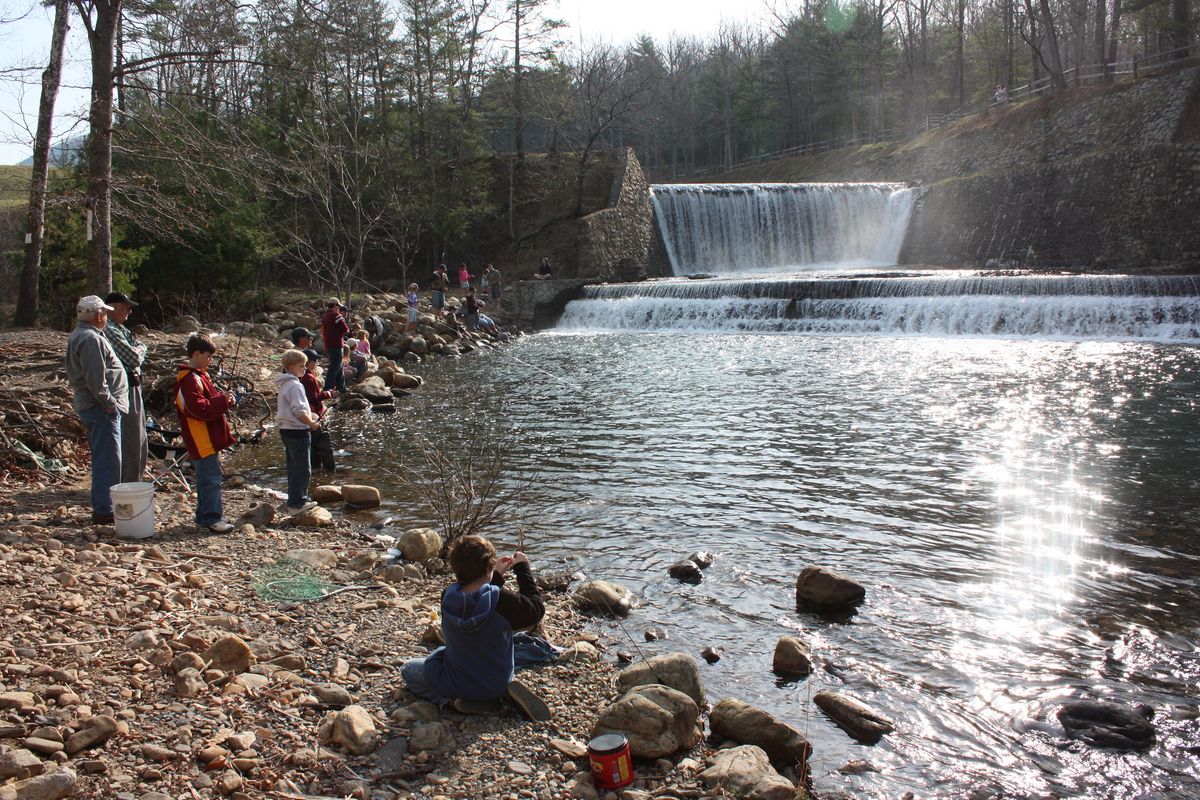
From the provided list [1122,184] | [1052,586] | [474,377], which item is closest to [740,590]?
[1052,586]

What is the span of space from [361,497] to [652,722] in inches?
205

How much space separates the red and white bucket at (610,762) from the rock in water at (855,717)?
4.39 ft

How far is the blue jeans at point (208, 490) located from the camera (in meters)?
6.64

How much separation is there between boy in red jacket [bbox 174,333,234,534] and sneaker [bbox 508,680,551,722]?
3560mm

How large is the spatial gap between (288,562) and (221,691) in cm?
232

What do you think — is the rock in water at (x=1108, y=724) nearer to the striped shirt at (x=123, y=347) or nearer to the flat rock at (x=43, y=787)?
the flat rock at (x=43, y=787)

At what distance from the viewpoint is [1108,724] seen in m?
4.30

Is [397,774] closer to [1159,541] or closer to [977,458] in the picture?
[1159,541]

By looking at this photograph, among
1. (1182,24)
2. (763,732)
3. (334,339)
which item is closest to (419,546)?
(763,732)

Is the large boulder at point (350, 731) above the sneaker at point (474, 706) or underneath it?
above

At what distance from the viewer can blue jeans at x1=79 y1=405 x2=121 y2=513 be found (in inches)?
254

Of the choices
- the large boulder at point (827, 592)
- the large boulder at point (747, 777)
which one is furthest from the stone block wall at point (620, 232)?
the large boulder at point (747, 777)

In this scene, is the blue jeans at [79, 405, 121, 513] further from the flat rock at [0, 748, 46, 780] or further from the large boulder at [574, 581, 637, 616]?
the flat rock at [0, 748, 46, 780]

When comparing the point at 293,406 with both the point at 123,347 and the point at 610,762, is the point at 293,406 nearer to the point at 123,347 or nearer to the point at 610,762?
the point at 123,347
